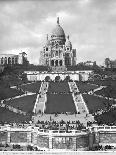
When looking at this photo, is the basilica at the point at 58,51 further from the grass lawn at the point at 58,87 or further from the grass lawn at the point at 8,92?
the grass lawn at the point at 8,92

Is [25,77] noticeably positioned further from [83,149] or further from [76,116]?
[83,149]

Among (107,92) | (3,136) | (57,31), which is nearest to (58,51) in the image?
(57,31)

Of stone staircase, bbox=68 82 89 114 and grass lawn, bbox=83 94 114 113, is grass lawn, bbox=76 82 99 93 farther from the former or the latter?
grass lawn, bbox=83 94 114 113

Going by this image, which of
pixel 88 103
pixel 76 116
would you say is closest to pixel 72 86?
pixel 88 103

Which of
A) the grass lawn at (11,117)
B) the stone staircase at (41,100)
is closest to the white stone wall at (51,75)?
the stone staircase at (41,100)

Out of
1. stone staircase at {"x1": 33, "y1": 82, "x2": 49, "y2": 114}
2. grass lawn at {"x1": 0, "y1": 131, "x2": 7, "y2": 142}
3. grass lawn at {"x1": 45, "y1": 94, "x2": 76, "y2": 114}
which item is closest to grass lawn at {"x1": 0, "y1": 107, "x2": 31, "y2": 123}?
stone staircase at {"x1": 33, "y1": 82, "x2": 49, "y2": 114}
